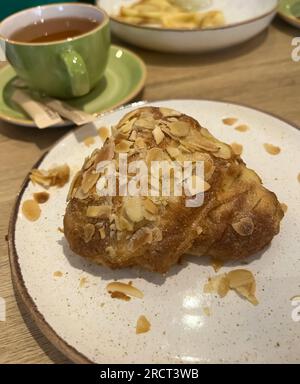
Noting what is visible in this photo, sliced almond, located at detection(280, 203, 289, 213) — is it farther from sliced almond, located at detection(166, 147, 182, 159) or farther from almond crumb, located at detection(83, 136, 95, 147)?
almond crumb, located at detection(83, 136, 95, 147)

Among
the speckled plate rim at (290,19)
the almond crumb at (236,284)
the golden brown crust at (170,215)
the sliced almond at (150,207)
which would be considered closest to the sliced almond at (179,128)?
the golden brown crust at (170,215)

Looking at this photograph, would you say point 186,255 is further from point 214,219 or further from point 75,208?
point 75,208

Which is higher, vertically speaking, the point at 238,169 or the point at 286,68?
the point at 238,169

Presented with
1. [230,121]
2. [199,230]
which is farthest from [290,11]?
[199,230]

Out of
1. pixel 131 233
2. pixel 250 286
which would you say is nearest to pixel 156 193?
pixel 131 233

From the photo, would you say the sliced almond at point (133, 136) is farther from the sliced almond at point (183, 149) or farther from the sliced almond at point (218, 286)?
the sliced almond at point (218, 286)

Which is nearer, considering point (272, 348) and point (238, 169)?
point (272, 348)
